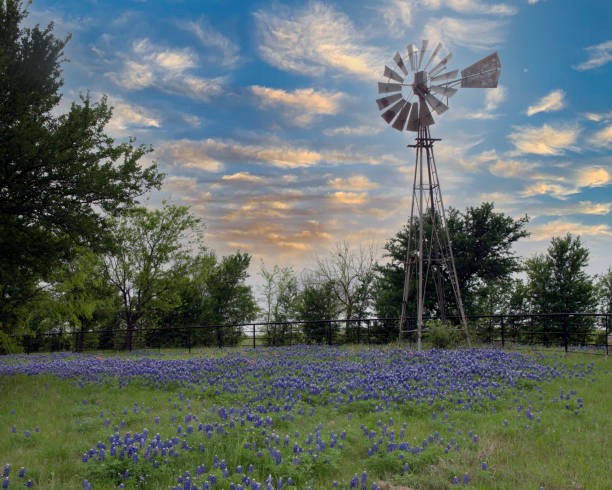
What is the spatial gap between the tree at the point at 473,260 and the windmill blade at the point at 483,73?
1456cm

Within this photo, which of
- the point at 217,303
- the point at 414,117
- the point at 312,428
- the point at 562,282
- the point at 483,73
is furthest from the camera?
the point at 217,303

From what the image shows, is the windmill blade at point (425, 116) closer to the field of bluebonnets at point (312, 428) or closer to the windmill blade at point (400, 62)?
the windmill blade at point (400, 62)

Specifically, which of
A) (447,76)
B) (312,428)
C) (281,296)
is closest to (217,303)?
(281,296)

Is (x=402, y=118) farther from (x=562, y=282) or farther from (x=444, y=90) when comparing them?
(x=562, y=282)

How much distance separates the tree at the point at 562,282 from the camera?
34.6m

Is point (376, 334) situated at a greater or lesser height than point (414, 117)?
lesser

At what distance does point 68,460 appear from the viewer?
5184 millimetres

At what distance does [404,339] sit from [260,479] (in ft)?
62.1

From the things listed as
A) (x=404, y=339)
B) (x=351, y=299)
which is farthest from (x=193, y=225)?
(x=404, y=339)

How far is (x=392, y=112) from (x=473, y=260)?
16829 millimetres

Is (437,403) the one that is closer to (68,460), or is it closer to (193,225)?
(68,460)

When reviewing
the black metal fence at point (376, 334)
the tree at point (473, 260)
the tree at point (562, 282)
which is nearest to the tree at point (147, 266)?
the black metal fence at point (376, 334)

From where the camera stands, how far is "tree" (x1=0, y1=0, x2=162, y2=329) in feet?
36.1

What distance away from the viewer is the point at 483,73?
56.0ft
